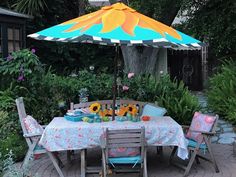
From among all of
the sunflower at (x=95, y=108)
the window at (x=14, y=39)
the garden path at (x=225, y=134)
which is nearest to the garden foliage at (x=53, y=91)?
the garden path at (x=225, y=134)

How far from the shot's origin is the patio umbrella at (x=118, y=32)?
494 cm

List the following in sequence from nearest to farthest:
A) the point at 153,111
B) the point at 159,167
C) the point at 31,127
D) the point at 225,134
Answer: the point at 31,127 < the point at 159,167 < the point at 153,111 < the point at 225,134

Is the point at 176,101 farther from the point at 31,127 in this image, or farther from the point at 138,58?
the point at 31,127

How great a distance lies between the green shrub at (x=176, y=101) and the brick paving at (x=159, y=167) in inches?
54.0

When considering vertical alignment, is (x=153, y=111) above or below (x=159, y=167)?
above

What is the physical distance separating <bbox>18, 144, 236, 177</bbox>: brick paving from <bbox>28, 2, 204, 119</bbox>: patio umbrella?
1.86 metres

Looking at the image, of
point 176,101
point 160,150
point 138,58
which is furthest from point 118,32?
point 138,58

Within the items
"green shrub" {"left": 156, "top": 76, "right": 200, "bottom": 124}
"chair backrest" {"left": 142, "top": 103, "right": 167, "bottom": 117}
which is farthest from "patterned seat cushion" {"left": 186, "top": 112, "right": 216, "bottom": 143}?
"green shrub" {"left": 156, "top": 76, "right": 200, "bottom": 124}

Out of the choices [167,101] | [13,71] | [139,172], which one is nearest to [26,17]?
[13,71]

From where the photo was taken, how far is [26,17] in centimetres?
1043

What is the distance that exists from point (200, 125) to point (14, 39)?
5865 millimetres

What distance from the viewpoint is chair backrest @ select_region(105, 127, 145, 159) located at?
5.07 metres

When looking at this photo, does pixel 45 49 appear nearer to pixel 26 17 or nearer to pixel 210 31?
pixel 26 17

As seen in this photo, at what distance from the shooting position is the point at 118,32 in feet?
16.8
